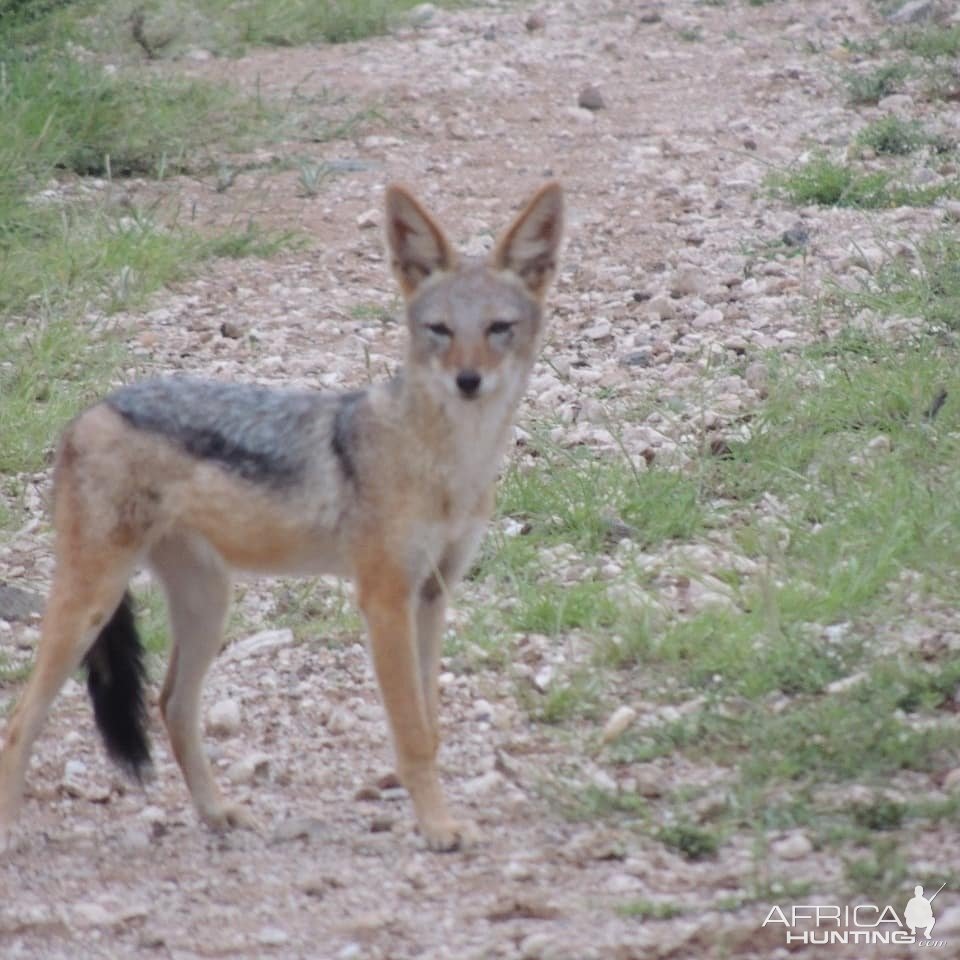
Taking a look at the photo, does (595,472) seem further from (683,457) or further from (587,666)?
(587,666)

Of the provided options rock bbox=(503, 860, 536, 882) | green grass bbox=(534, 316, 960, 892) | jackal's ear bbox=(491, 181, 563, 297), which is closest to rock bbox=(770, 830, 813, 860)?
green grass bbox=(534, 316, 960, 892)

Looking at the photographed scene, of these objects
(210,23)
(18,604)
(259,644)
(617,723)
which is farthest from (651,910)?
(210,23)

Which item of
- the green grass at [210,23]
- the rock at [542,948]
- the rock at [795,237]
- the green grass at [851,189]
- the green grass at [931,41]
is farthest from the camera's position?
the green grass at [210,23]

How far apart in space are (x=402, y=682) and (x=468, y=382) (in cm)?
79

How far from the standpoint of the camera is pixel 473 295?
16.4ft

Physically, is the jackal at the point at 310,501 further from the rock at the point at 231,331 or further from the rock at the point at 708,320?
the rock at the point at 231,331

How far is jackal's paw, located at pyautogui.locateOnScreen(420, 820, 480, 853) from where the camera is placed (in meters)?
4.64

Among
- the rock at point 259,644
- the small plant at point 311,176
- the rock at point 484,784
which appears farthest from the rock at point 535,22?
the rock at point 484,784

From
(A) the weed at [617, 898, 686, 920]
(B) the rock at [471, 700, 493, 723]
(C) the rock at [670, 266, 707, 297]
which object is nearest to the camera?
(A) the weed at [617, 898, 686, 920]

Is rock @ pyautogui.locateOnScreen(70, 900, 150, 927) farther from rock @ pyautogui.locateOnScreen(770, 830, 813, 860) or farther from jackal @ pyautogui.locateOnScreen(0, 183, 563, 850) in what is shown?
rock @ pyautogui.locateOnScreen(770, 830, 813, 860)

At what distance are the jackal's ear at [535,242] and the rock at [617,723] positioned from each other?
3.86 feet

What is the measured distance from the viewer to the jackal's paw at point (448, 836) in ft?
15.2

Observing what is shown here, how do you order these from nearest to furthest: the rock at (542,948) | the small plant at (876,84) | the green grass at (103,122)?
the rock at (542,948) < the green grass at (103,122) < the small plant at (876,84)

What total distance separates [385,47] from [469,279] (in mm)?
10173
